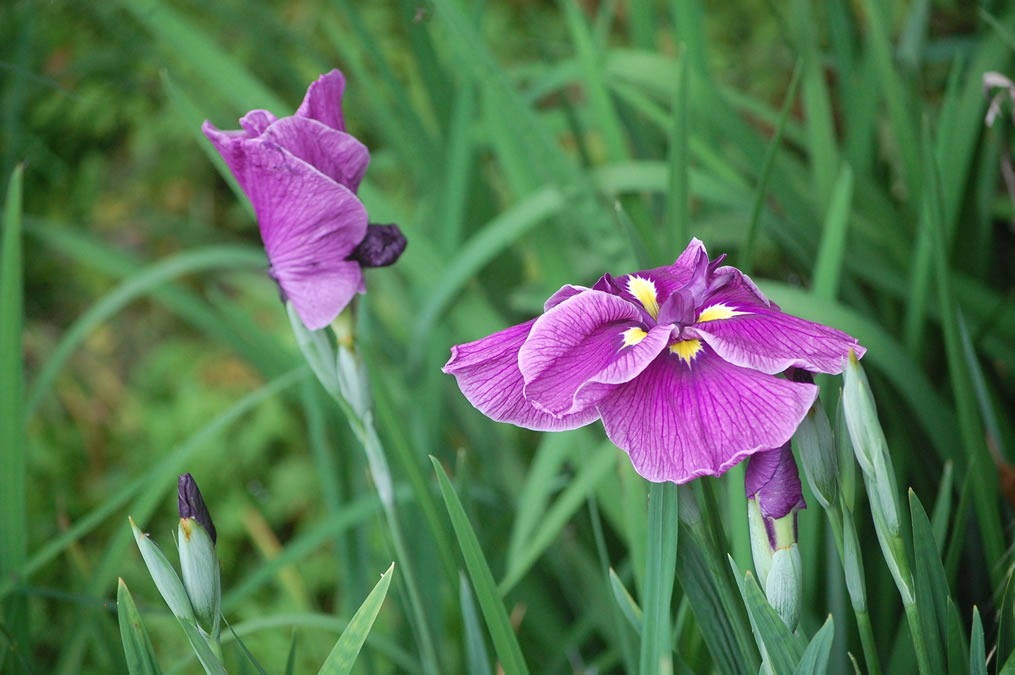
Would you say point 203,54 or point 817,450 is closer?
point 817,450

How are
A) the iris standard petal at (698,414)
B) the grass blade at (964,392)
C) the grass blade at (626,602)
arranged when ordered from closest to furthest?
the iris standard petal at (698,414) → the grass blade at (626,602) → the grass blade at (964,392)

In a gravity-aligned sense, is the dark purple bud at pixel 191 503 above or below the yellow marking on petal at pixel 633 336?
below

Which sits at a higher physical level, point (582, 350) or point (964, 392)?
point (582, 350)

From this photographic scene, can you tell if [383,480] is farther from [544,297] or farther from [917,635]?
[544,297]

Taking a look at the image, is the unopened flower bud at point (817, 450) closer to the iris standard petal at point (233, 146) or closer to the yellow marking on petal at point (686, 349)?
the yellow marking on petal at point (686, 349)

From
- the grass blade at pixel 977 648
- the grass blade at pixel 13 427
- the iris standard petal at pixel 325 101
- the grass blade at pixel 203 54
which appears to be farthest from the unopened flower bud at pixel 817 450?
the grass blade at pixel 203 54

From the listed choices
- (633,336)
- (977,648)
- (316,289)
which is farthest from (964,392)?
(316,289)

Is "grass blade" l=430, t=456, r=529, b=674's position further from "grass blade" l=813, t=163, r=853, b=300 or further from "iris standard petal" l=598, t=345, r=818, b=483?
"grass blade" l=813, t=163, r=853, b=300

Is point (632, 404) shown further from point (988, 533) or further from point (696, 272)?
point (988, 533)
